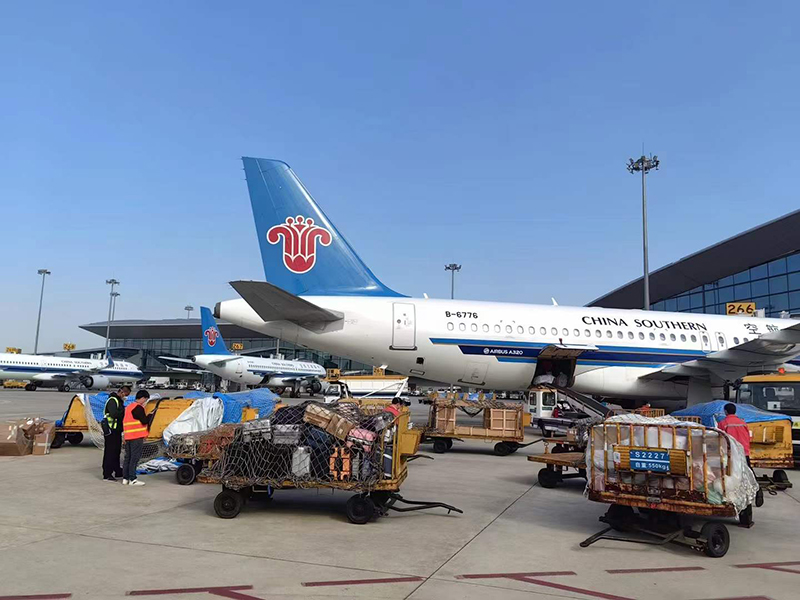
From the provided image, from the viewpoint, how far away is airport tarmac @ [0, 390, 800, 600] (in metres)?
4.84

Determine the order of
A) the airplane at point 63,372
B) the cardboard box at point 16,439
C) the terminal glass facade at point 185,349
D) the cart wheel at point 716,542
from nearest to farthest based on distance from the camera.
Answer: the cart wheel at point 716,542 → the cardboard box at point 16,439 → the airplane at point 63,372 → the terminal glass facade at point 185,349

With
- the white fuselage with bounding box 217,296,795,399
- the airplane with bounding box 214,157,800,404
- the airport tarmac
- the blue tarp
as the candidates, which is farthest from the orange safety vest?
the blue tarp

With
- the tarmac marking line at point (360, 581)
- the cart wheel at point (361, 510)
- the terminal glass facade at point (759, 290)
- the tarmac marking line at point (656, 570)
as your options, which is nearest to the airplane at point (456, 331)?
the cart wheel at point (361, 510)

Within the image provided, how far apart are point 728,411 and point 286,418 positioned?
659cm

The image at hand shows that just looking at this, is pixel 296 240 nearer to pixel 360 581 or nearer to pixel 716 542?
pixel 360 581

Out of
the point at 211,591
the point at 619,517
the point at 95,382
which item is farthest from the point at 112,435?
the point at 95,382

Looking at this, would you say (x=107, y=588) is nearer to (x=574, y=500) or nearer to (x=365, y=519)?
(x=365, y=519)

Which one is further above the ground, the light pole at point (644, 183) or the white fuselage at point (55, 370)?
the light pole at point (644, 183)

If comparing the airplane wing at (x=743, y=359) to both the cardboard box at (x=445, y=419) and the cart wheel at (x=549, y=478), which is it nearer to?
the cardboard box at (x=445, y=419)

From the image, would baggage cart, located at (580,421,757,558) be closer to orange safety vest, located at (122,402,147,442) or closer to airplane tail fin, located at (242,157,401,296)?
orange safety vest, located at (122,402,147,442)

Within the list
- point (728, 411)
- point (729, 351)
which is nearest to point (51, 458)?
point (728, 411)

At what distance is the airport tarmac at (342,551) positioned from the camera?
484 centimetres

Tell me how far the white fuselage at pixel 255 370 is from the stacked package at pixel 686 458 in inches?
1741

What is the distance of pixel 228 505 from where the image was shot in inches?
290
